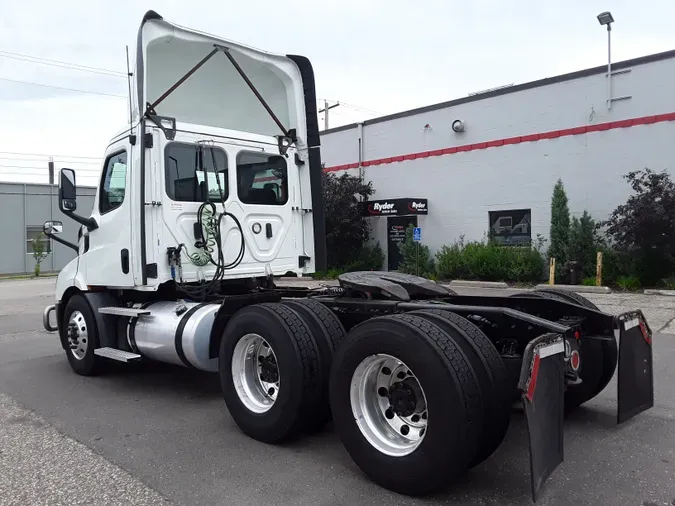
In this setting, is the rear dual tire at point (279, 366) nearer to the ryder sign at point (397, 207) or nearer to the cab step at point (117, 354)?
the cab step at point (117, 354)

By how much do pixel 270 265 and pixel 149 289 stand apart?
1.46 metres

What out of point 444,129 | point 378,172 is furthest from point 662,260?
point 378,172

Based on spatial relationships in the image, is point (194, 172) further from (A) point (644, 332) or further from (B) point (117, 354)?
(A) point (644, 332)

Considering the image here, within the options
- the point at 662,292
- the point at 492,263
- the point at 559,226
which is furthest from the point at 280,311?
the point at 559,226

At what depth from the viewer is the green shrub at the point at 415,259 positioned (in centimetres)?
2018

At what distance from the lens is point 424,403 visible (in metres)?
3.63

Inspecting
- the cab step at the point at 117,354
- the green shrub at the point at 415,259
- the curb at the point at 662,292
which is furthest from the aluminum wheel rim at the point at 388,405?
the green shrub at the point at 415,259

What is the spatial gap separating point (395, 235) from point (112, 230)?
1629 centimetres

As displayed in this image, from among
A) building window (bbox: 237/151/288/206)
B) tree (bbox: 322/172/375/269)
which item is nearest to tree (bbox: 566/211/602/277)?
tree (bbox: 322/172/375/269)

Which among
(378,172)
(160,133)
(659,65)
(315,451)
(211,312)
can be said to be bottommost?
(315,451)

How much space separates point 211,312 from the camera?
556 centimetres

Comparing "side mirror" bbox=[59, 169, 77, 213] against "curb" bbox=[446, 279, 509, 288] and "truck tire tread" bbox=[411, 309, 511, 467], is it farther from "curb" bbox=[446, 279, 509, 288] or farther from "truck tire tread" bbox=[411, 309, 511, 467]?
"curb" bbox=[446, 279, 509, 288]

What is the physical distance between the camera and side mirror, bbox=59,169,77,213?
6.54 meters

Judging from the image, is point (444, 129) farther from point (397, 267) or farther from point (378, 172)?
point (397, 267)
